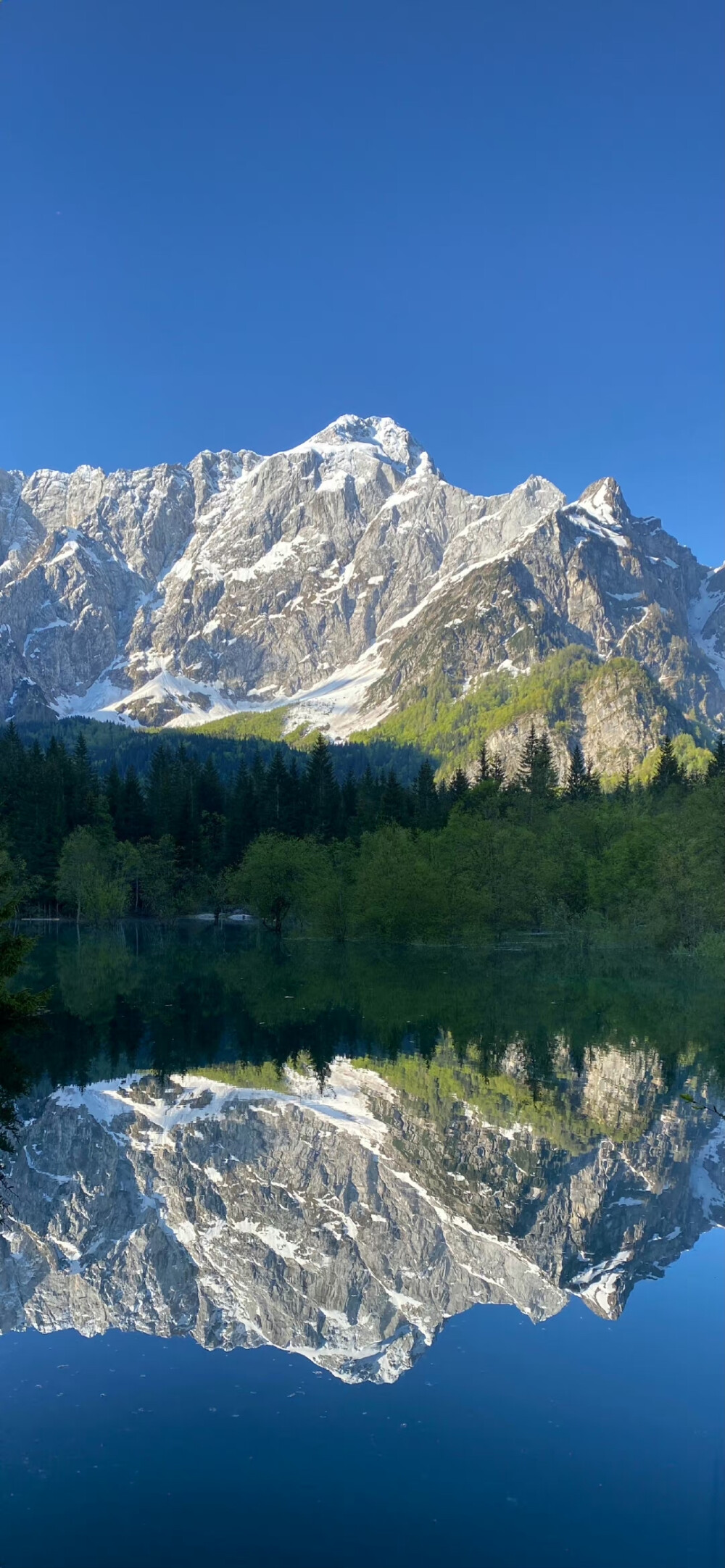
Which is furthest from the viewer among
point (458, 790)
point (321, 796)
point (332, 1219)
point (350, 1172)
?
point (458, 790)

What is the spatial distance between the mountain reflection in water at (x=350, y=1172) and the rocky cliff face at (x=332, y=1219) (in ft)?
0.17

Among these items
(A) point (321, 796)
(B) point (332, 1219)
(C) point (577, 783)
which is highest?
(C) point (577, 783)

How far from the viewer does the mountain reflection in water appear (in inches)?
622

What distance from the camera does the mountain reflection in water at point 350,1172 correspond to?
15.8 m

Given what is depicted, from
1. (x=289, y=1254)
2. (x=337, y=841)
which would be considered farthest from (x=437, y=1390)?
(x=337, y=841)

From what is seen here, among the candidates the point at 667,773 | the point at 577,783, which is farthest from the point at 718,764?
the point at 577,783

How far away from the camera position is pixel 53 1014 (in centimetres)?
4419

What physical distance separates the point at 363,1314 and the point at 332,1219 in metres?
3.33

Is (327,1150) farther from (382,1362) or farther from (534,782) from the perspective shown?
(534,782)

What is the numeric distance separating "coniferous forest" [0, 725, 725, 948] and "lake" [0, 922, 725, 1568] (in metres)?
47.5

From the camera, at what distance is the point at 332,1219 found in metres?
18.8

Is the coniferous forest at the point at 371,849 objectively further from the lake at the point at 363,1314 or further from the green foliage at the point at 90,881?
the lake at the point at 363,1314

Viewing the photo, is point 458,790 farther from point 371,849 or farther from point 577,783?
point 371,849

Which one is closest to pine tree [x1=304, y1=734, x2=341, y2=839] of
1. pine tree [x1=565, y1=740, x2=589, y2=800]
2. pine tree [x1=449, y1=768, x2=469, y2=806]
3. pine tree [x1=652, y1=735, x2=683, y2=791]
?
pine tree [x1=449, y1=768, x2=469, y2=806]
